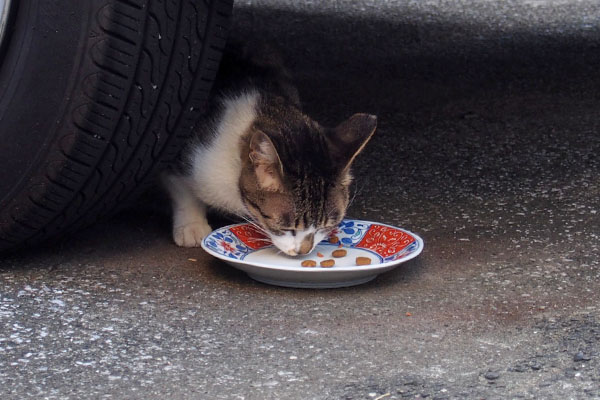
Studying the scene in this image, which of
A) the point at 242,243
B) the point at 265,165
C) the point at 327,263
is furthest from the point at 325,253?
the point at 265,165

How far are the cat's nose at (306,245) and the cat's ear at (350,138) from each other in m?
0.24

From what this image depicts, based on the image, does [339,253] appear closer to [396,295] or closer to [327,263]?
[327,263]

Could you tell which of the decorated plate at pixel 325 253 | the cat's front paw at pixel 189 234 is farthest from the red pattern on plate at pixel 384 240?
the cat's front paw at pixel 189 234

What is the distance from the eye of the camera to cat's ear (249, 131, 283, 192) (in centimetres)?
267

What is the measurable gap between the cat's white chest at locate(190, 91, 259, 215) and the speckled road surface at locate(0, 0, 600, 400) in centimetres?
21

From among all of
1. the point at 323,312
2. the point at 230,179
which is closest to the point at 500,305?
the point at 323,312

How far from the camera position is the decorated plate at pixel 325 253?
2.53 metres

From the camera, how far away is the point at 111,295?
8.33 ft

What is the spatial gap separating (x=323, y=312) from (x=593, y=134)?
202cm

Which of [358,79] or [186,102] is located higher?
[358,79]

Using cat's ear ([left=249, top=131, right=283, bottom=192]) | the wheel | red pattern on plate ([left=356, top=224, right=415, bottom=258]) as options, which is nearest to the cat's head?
cat's ear ([left=249, top=131, right=283, bottom=192])

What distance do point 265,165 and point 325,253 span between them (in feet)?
1.18

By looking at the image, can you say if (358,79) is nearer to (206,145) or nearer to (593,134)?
(593,134)

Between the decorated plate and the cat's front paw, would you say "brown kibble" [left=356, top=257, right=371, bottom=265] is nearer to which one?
the decorated plate
